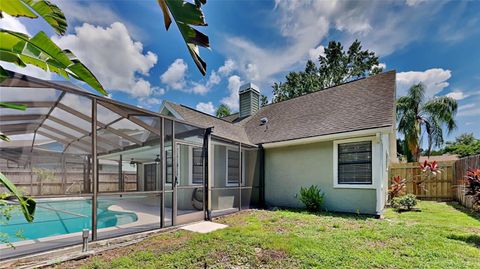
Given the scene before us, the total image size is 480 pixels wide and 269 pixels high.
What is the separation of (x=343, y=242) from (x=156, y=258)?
3.97 metres

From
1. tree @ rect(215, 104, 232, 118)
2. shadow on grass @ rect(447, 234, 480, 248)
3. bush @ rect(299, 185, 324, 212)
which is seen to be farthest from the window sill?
tree @ rect(215, 104, 232, 118)

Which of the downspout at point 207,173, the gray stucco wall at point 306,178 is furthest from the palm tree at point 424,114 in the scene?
the downspout at point 207,173

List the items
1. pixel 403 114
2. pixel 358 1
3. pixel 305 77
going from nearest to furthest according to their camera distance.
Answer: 1. pixel 358 1
2. pixel 403 114
3. pixel 305 77

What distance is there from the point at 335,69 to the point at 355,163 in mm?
20898

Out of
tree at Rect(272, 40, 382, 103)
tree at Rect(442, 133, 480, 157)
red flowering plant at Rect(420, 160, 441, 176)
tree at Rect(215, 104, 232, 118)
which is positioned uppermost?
tree at Rect(272, 40, 382, 103)

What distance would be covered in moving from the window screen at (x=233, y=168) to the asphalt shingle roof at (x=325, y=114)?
853 millimetres

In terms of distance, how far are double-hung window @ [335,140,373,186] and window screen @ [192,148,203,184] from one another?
17.9 ft

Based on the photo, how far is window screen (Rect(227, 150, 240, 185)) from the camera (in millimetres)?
10430

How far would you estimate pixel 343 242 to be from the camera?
527 cm

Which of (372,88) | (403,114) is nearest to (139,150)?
(372,88)

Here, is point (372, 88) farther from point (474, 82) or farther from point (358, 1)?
point (474, 82)

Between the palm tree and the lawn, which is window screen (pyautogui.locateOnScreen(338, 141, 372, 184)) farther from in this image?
the palm tree

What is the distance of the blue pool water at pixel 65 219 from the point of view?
→ 6074mm

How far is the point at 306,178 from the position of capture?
1045 centimetres
